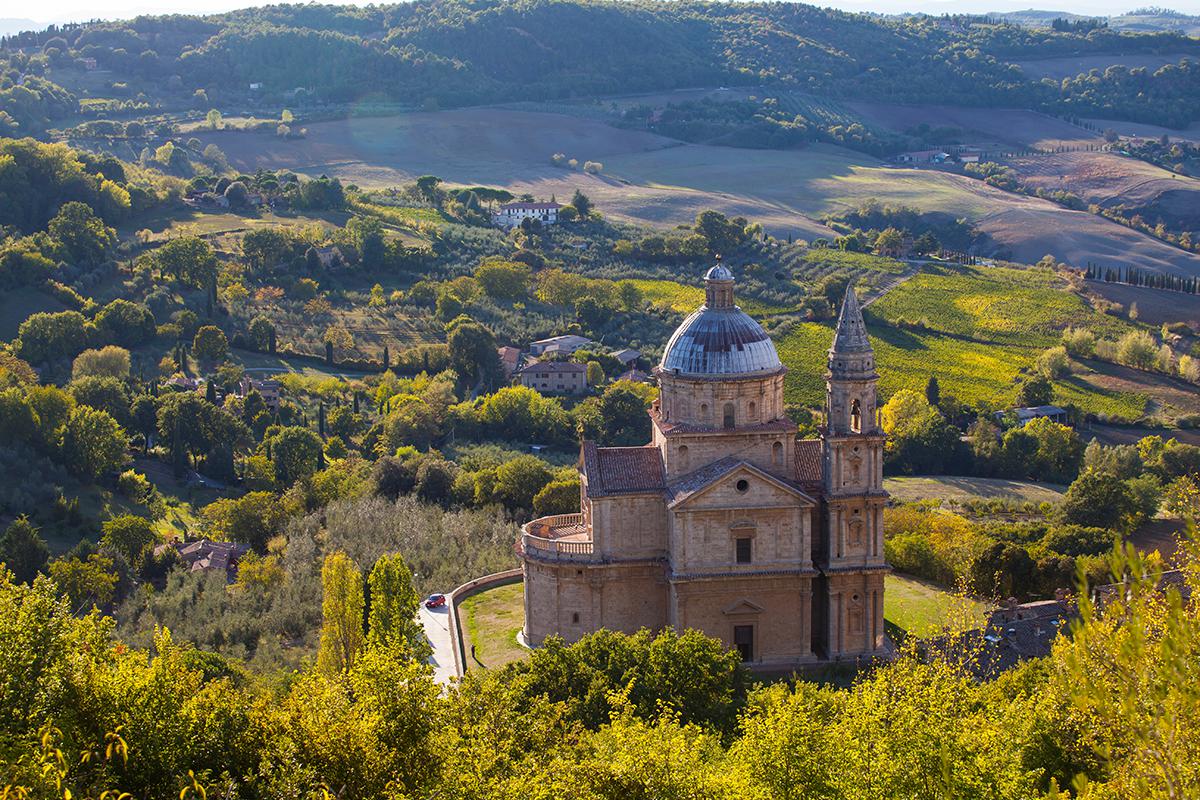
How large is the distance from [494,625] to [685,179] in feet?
437

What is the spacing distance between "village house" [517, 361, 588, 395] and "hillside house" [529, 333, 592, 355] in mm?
5549

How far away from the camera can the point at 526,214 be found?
14388 cm

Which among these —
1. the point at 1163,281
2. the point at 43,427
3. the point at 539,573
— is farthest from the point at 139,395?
the point at 1163,281

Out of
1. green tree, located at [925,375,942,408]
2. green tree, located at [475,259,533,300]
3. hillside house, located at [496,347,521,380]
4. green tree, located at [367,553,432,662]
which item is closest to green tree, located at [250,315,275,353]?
hillside house, located at [496,347,521,380]

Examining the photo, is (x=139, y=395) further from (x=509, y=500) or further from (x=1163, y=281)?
(x=1163, y=281)

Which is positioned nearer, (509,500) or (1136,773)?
(1136,773)

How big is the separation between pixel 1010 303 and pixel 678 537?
261 feet

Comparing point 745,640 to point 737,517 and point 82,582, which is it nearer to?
point 737,517

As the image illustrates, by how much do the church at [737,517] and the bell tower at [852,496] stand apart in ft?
0.16

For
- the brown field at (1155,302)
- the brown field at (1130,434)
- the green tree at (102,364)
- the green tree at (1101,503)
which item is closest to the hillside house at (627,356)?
the brown field at (1130,434)

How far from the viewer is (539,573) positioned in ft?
171

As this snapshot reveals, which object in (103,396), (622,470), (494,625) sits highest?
(622,470)

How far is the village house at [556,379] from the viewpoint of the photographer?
322 ft

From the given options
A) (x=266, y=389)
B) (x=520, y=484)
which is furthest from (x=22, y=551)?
(x=266, y=389)
